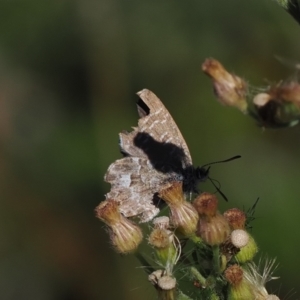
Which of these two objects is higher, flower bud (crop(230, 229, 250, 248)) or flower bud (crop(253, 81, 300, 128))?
flower bud (crop(253, 81, 300, 128))

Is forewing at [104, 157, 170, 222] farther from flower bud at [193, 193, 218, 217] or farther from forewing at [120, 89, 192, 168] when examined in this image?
flower bud at [193, 193, 218, 217]

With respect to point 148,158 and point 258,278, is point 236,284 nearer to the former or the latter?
point 258,278

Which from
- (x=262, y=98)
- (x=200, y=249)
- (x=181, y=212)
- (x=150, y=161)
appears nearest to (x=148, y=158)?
(x=150, y=161)

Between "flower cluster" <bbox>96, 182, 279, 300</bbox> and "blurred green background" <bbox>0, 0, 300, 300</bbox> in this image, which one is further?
"blurred green background" <bbox>0, 0, 300, 300</bbox>

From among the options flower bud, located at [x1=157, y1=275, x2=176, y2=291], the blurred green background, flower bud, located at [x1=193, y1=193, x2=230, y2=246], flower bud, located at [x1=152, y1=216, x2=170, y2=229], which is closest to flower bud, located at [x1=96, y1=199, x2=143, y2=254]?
flower bud, located at [x1=152, y1=216, x2=170, y2=229]

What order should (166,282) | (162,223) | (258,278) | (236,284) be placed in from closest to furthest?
(236,284) → (166,282) → (258,278) → (162,223)

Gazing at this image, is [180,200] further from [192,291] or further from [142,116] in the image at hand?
[142,116]
